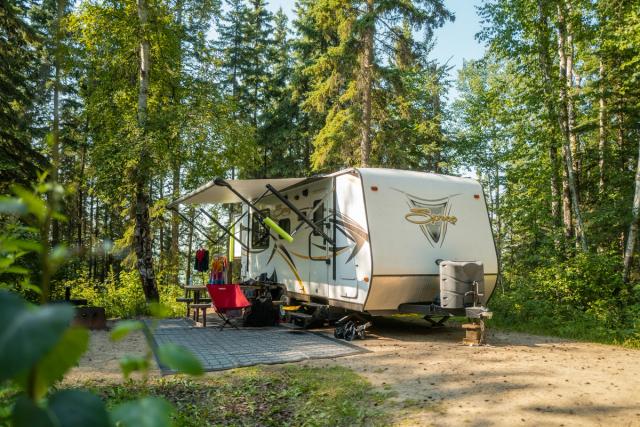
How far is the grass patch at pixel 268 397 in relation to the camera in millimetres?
4566

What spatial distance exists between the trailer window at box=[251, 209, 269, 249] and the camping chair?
2323 millimetres

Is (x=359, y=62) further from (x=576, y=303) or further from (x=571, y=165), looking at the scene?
(x=576, y=303)

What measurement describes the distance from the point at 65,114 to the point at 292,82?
985 centimetres

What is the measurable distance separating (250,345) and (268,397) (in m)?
3.00

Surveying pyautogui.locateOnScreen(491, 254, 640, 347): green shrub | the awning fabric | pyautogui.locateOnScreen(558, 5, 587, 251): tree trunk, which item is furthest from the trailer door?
pyautogui.locateOnScreen(558, 5, 587, 251): tree trunk

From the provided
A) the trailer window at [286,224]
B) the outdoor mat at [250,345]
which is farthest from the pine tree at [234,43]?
the outdoor mat at [250,345]

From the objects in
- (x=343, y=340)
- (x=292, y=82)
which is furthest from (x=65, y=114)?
(x=343, y=340)

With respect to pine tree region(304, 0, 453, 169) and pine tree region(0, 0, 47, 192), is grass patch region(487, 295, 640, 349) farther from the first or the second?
pine tree region(0, 0, 47, 192)

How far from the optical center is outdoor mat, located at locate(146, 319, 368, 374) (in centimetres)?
694

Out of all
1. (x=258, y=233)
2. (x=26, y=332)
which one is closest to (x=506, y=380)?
(x=26, y=332)

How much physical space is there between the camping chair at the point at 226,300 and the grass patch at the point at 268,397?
3.95 metres

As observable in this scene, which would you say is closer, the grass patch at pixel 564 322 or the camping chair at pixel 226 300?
the grass patch at pixel 564 322

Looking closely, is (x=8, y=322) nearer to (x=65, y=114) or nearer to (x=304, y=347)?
(x=304, y=347)

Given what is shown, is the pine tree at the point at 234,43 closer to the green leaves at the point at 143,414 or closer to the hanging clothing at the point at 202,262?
the hanging clothing at the point at 202,262
